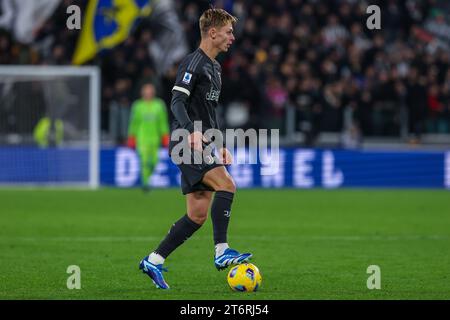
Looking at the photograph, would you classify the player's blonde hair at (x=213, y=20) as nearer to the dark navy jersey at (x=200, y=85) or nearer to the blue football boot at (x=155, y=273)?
the dark navy jersey at (x=200, y=85)

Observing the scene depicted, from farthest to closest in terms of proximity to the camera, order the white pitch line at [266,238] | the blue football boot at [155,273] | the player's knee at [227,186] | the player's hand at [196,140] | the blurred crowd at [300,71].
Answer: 1. the blurred crowd at [300,71]
2. the white pitch line at [266,238]
3. the player's knee at [227,186]
4. the blue football boot at [155,273]
5. the player's hand at [196,140]

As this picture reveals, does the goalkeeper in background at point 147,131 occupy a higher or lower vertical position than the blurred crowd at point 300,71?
lower

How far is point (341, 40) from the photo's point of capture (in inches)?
920

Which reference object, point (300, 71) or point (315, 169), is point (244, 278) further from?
point (300, 71)

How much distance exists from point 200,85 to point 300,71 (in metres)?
14.3

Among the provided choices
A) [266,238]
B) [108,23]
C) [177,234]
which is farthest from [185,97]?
[108,23]

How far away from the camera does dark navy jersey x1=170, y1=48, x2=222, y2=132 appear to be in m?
7.92

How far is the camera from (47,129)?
20125 mm

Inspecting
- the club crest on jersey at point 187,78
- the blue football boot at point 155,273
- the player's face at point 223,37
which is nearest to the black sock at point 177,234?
the blue football boot at point 155,273

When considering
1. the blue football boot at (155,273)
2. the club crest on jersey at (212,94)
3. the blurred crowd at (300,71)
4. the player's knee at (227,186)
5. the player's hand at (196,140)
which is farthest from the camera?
the blurred crowd at (300,71)

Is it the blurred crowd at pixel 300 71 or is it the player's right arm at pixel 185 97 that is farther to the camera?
the blurred crowd at pixel 300 71

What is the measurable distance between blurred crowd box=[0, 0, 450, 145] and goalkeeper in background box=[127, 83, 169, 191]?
1.75m

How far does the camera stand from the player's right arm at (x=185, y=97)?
7.65 m

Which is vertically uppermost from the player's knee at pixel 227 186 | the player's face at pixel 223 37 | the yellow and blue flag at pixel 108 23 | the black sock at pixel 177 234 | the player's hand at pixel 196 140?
the yellow and blue flag at pixel 108 23
